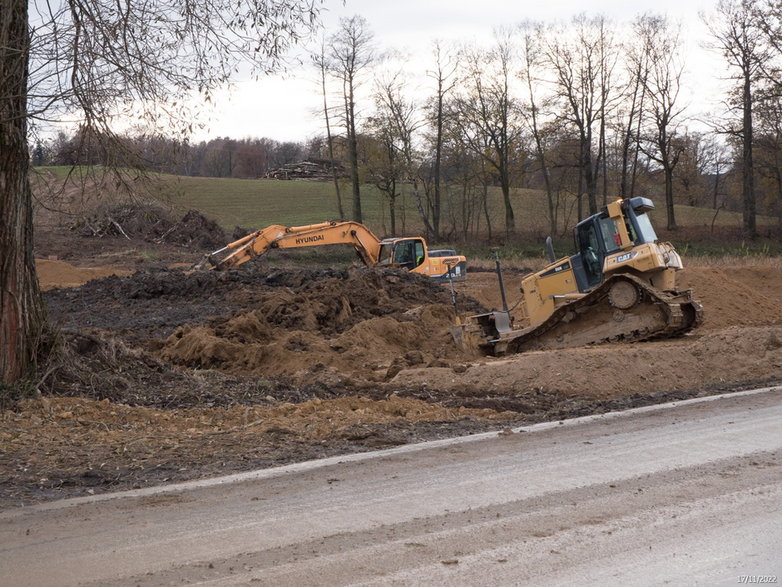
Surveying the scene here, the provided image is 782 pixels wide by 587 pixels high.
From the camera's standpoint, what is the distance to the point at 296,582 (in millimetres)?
4465

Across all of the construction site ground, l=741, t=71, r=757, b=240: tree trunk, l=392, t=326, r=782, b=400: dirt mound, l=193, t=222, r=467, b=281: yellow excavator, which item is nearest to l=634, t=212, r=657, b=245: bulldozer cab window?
the construction site ground

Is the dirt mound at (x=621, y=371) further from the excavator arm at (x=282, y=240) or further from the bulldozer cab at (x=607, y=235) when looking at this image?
the excavator arm at (x=282, y=240)

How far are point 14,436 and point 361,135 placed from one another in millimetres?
46638

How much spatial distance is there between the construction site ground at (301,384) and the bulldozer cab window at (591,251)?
1.81m

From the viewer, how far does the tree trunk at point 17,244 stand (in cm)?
883

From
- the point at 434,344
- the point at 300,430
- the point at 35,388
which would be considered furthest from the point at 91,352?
the point at 434,344

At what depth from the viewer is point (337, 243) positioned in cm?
2752

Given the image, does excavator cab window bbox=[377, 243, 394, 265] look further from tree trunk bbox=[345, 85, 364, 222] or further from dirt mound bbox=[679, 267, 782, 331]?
tree trunk bbox=[345, 85, 364, 222]

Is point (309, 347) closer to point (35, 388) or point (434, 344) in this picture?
point (434, 344)

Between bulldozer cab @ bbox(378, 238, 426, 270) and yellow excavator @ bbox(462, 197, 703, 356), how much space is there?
45.7ft

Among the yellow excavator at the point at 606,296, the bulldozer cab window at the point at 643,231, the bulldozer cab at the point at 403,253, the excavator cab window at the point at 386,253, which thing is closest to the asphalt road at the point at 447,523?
the yellow excavator at the point at 606,296

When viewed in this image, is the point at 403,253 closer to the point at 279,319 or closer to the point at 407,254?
the point at 407,254

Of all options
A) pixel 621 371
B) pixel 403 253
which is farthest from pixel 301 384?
pixel 403 253

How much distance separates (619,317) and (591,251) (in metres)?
1.55
